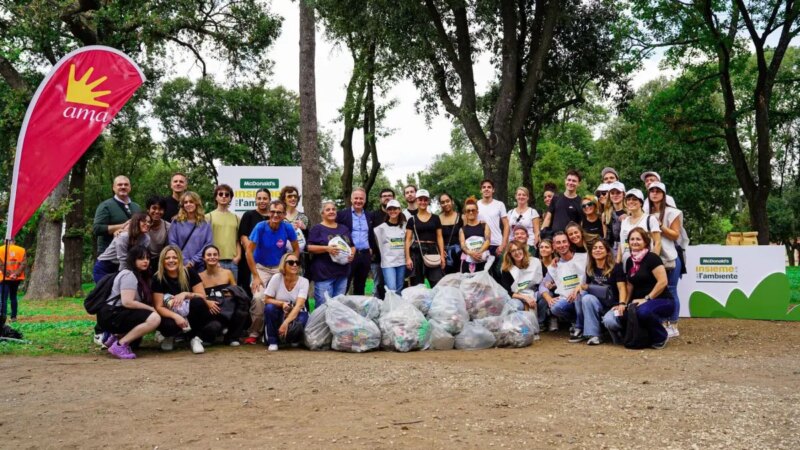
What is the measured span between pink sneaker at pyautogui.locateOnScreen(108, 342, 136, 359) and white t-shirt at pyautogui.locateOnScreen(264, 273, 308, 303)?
5.14 feet

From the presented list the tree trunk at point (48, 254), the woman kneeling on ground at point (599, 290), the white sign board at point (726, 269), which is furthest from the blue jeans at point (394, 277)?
the tree trunk at point (48, 254)

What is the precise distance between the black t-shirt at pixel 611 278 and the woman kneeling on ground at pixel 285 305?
357 centimetres

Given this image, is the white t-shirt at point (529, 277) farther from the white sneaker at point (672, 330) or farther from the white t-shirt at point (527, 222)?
the white sneaker at point (672, 330)

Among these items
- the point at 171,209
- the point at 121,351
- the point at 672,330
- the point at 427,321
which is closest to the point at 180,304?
the point at 121,351

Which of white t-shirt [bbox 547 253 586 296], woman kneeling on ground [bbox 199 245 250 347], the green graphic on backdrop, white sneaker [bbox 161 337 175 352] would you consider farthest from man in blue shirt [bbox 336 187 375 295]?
the green graphic on backdrop

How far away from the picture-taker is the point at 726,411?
439 centimetres

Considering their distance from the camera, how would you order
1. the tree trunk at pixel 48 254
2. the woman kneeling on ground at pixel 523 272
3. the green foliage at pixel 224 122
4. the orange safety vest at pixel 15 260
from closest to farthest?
the woman kneeling on ground at pixel 523 272 → the orange safety vest at pixel 15 260 → the tree trunk at pixel 48 254 → the green foliage at pixel 224 122

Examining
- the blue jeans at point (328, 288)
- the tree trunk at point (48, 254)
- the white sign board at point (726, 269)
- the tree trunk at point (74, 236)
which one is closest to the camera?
the blue jeans at point (328, 288)

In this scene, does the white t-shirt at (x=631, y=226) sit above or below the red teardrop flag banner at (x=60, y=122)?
below

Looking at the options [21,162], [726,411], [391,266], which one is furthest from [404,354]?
[21,162]

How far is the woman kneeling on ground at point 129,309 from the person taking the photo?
21.9ft

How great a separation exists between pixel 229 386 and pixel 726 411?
3812 mm

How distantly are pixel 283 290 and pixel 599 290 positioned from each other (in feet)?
12.5

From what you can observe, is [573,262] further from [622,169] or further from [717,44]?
[622,169]
